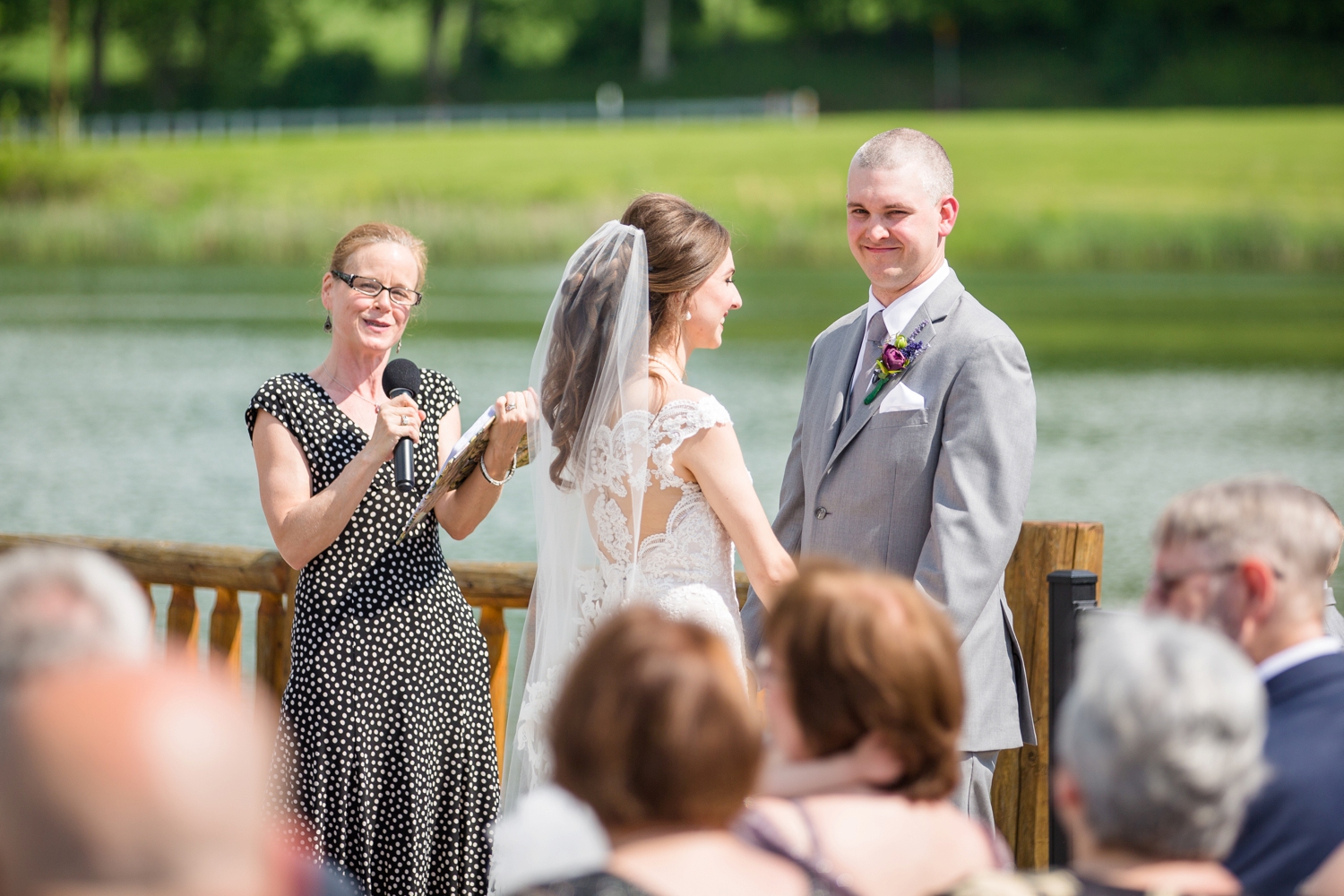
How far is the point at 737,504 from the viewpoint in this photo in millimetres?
3545

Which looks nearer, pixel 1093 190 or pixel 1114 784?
pixel 1114 784

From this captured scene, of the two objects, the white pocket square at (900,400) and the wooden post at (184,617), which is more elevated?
the white pocket square at (900,400)

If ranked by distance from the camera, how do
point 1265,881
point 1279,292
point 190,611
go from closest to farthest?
point 1265,881 → point 190,611 → point 1279,292

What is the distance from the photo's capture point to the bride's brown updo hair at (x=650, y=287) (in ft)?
12.0

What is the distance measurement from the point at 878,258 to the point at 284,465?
154 centimetres

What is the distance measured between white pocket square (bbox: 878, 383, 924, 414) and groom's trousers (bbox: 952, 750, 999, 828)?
0.82 metres

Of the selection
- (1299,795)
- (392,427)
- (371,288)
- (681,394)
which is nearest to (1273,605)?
(1299,795)

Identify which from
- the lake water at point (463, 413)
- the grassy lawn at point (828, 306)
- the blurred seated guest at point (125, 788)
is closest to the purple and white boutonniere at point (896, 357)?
the blurred seated guest at point (125, 788)

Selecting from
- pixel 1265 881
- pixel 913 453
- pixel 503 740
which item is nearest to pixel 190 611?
pixel 503 740

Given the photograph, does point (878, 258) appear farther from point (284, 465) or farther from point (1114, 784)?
point (1114, 784)

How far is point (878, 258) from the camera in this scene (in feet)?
12.6


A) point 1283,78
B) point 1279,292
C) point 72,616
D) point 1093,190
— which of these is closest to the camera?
point 72,616

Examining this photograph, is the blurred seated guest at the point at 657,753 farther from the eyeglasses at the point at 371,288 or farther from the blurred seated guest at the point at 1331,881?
the eyeglasses at the point at 371,288

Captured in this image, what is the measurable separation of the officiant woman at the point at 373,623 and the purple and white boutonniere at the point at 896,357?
0.84m
